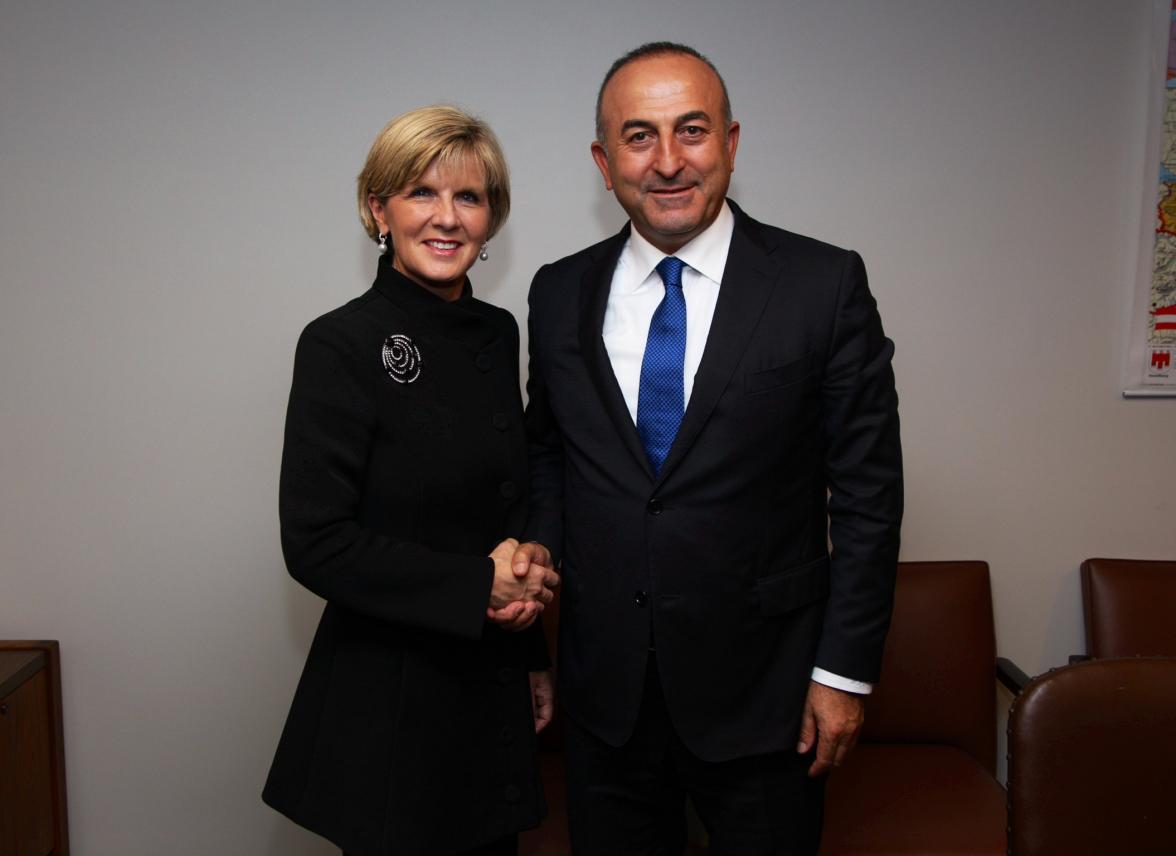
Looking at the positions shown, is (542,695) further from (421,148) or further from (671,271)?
(421,148)

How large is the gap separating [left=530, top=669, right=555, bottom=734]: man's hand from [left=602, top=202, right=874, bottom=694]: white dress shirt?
1.70ft

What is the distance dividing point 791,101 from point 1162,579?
4.64 feet

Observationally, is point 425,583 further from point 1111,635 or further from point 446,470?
point 1111,635

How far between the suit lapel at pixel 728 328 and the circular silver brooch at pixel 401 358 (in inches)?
16.6

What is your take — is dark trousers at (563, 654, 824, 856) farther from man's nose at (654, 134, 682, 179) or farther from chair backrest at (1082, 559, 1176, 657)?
chair backrest at (1082, 559, 1176, 657)

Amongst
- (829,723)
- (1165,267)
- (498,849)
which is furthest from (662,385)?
(1165,267)

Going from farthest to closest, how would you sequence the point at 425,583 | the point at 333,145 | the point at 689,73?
the point at 333,145
the point at 689,73
the point at 425,583

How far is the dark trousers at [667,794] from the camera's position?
1697mm

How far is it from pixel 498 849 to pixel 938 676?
1.17 meters

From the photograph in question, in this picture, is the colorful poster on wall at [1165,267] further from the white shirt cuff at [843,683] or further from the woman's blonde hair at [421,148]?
the woman's blonde hair at [421,148]

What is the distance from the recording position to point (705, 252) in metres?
1.72

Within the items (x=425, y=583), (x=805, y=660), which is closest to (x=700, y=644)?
(x=805, y=660)

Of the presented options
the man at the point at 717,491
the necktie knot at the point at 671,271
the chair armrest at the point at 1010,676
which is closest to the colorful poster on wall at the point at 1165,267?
the chair armrest at the point at 1010,676

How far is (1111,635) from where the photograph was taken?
2.45m
